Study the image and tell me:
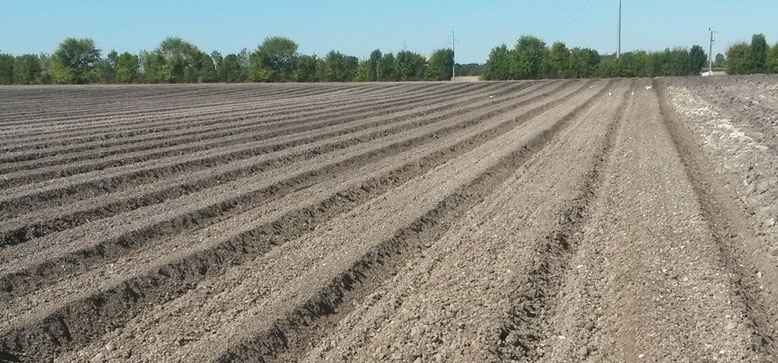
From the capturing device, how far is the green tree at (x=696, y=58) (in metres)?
67.0

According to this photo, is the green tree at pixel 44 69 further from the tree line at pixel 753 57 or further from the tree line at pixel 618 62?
the tree line at pixel 753 57

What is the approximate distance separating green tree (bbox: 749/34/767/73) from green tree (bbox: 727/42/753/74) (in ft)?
1.07

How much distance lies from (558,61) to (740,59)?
16.3 m

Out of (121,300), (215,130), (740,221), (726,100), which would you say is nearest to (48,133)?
(215,130)

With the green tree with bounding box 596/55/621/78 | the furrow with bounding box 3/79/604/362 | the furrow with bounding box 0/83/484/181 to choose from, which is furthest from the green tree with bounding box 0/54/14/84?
the furrow with bounding box 3/79/604/362

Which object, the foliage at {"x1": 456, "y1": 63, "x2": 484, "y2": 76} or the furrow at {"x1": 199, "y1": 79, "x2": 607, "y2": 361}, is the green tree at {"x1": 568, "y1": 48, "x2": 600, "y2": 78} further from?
the furrow at {"x1": 199, "y1": 79, "x2": 607, "y2": 361}

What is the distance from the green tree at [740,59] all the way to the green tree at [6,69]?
214ft

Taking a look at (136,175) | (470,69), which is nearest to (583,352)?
(136,175)

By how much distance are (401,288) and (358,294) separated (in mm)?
352

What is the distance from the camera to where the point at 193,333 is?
4902mm

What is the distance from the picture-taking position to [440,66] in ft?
229

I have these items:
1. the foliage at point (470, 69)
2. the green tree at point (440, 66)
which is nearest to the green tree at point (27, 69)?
the green tree at point (440, 66)

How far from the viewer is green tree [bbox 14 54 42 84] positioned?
66.6m

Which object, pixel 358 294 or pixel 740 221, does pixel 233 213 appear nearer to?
pixel 358 294
